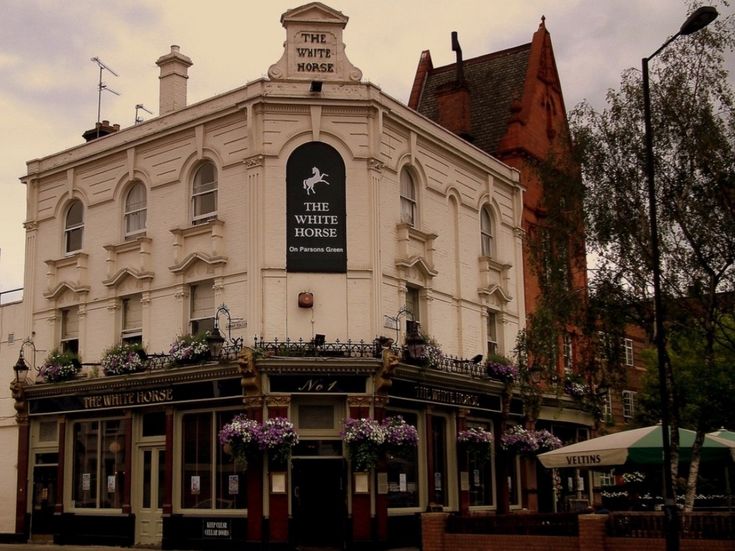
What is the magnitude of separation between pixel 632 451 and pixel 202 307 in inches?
477

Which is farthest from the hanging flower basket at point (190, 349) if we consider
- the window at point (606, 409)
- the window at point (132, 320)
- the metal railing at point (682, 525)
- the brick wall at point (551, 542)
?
the metal railing at point (682, 525)

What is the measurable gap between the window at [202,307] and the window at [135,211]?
3077mm

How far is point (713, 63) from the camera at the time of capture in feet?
72.4

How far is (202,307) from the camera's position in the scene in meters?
27.1

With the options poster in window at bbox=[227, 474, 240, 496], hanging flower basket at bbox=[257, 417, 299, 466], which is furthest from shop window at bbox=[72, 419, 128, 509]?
hanging flower basket at bbox=[257, 417, 299, 466]

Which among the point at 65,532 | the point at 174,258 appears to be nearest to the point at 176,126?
the point at 174,258

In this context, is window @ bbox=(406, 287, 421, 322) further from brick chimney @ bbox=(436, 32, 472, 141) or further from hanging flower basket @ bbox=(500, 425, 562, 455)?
brick chimney @ bbox=(436, 32, 472, 141)

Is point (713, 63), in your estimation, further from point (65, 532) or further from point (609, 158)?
point (65, 532)

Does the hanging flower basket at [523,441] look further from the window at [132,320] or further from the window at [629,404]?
the window at [629,404]

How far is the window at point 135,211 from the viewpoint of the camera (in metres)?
29.2

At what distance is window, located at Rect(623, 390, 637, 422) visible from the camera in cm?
4416

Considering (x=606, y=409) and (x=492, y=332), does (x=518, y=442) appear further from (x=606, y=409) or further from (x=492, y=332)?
(x=606, y=409)

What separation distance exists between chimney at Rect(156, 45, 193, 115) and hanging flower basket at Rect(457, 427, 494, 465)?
13.1 m

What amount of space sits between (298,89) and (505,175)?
9.57m
